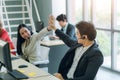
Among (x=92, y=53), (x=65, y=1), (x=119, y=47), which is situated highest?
(x=65, y=1)

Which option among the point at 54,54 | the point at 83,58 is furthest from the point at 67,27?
the point at 83,58

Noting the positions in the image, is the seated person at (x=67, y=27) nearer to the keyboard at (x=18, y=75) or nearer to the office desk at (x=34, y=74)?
the office desk at (x=34, y=74)

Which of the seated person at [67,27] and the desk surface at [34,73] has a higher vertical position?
the seated person at [67,27]

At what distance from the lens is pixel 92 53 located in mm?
2623

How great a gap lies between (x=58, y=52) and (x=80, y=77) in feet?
8.15

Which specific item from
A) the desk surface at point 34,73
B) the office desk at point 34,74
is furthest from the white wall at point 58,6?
the office desk at point 34,74

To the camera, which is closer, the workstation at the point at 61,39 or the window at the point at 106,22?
the workstation at the point at 61,39

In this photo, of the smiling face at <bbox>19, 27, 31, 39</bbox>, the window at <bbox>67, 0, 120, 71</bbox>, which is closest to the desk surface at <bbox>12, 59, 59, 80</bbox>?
the smiling face at <bbox>19, 27, 31, 39</bbox>

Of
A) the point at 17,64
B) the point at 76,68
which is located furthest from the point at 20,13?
the point at 76,68

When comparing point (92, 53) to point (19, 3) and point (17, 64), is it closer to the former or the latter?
point (17, 64)

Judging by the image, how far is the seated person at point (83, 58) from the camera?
8.46 ft

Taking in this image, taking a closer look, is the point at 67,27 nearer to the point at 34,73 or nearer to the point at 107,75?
the point at 107,75

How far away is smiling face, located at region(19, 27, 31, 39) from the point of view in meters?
3.87

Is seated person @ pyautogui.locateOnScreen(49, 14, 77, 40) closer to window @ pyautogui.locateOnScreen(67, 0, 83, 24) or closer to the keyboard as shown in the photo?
window @ pyautogui.locateOnScreen(67, 0, 83, 24)
